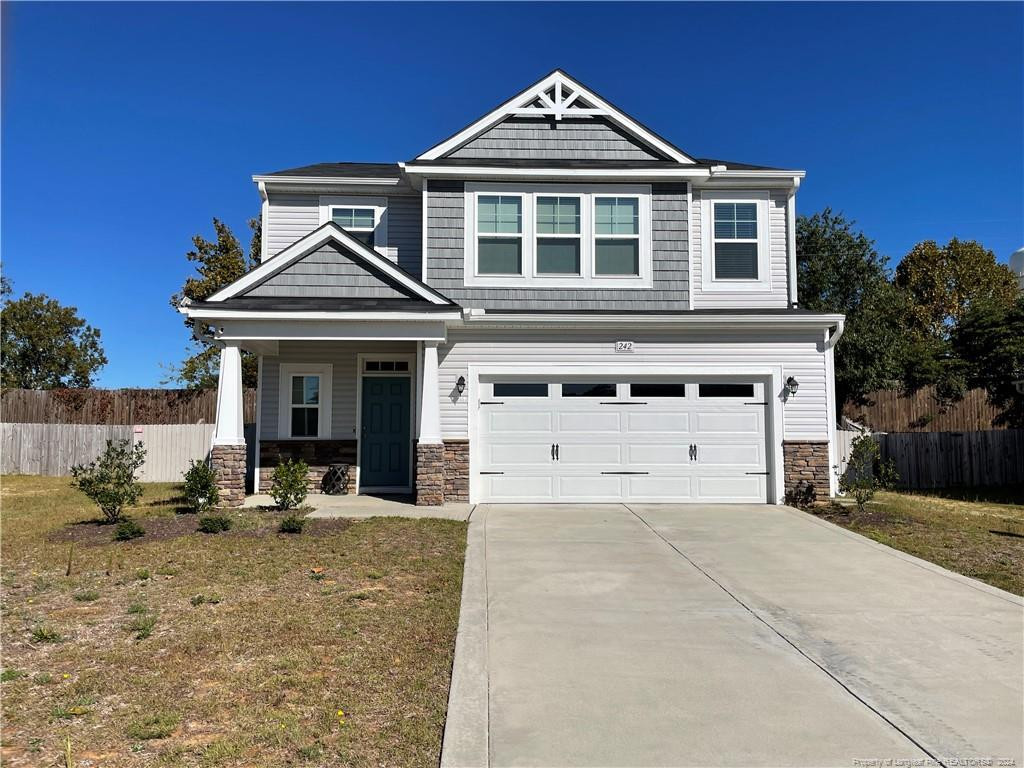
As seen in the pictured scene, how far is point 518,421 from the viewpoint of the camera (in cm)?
1265

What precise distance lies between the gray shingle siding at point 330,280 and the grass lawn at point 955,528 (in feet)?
27.6

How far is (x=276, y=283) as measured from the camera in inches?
472

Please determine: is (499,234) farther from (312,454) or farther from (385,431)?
(312,454)

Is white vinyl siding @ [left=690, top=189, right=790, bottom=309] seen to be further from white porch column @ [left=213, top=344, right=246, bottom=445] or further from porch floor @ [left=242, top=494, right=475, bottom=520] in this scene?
white porch column @ [left=213, top=344, right=246, bottom=445]

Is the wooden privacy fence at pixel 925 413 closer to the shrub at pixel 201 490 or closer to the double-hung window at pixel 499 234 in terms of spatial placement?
the double-hung window at pixel 499 234

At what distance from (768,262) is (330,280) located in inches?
327

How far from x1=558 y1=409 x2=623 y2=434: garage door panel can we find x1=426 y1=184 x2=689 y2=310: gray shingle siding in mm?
2017

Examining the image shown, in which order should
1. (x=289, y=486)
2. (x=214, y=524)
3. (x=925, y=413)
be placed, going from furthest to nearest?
(x=925, y=413), (x=289, y=486), (x=214, y=524)

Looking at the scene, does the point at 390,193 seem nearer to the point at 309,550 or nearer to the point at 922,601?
the point at 309,550

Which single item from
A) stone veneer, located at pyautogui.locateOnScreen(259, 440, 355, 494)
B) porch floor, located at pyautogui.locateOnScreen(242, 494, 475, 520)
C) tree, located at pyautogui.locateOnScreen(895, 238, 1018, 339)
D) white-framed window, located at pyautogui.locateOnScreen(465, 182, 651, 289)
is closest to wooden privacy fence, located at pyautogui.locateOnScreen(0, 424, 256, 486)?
stone veneer, located at pyautogui.locateOnScreen(259, 440, 355, 494)

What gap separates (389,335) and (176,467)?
34.1 feet

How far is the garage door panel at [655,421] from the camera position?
41.4 ft

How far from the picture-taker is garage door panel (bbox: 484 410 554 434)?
496 inches

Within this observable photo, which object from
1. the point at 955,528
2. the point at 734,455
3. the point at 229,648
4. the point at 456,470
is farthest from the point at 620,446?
the point at 229,648
